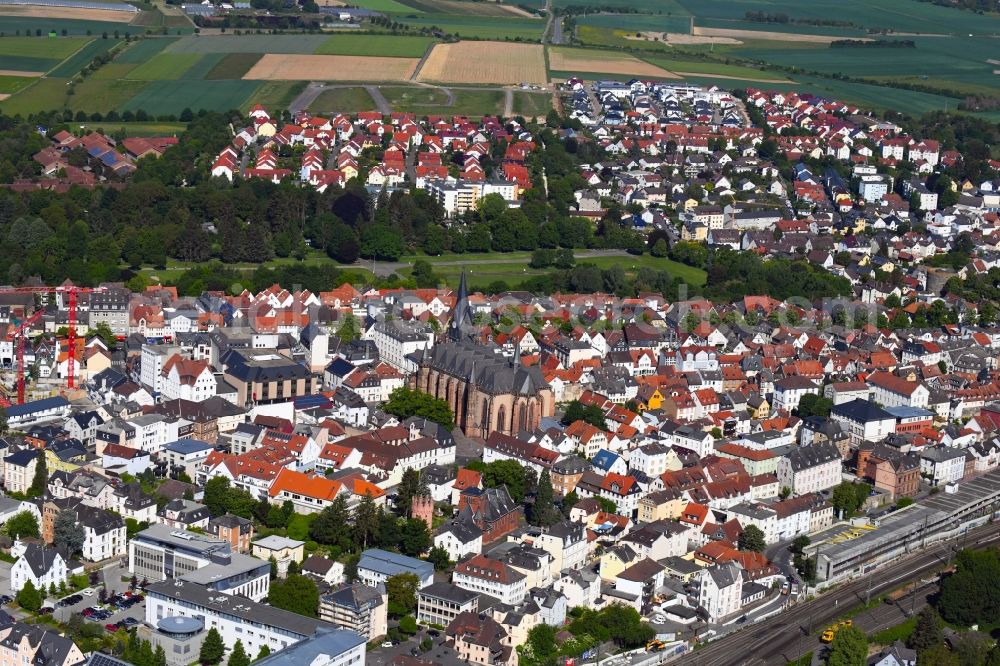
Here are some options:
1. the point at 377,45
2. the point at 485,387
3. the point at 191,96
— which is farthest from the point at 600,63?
the point at 485,387

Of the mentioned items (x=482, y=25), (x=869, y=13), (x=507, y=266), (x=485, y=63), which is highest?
(x=869, y=13)

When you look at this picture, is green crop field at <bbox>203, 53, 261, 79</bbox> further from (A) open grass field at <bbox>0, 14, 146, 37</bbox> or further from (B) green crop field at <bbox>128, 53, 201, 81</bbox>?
(A) open grass field at <bbox>0, 14, 146, 37</bbox>

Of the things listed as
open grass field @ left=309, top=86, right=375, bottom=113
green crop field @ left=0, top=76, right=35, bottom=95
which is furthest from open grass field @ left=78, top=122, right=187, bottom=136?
green crop field @ left=0, top=76, right=35, bottom=95

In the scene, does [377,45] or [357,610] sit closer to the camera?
[357,610]

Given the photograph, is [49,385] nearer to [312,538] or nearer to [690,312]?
[312,538]

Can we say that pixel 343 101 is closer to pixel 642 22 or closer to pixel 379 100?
pixel 379 100

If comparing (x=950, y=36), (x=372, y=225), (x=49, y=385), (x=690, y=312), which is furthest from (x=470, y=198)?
(x=950, y=36)

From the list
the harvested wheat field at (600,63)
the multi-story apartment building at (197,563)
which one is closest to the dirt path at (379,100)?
the harvested wheat field at (600,63)
